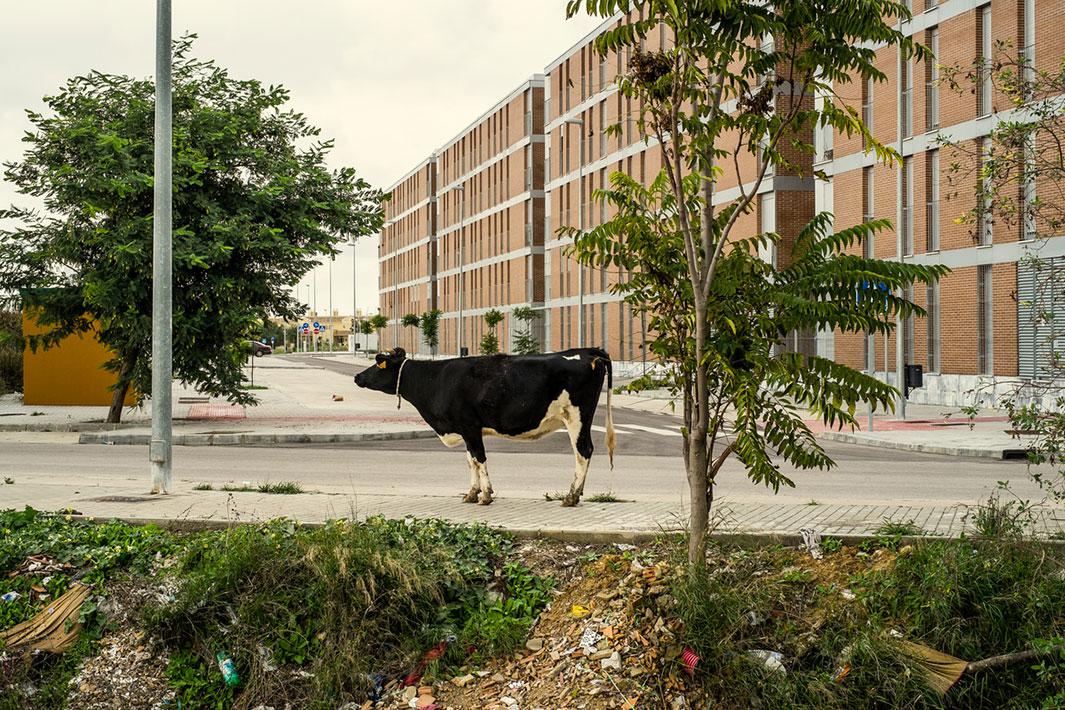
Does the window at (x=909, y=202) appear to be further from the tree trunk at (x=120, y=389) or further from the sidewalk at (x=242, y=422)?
the tree trunk at (x=120, y=389)

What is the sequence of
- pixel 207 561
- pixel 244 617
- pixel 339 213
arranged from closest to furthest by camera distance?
pixel 244 617 → pixel 207 561 → pixel 339 213

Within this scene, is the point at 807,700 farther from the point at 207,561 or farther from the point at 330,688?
the point at 207,561

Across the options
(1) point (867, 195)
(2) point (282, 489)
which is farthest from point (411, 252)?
(2) point (282, 489)

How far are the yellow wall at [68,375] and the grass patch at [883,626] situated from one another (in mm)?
25539

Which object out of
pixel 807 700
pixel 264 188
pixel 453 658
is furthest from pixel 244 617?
pixel 264 188

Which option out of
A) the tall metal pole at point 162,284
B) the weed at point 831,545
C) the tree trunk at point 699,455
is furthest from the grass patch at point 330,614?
the tall metal pole at point 162,284

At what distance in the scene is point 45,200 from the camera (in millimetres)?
21734

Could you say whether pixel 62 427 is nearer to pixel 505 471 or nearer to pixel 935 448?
pixel 505 471

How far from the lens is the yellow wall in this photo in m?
28.9

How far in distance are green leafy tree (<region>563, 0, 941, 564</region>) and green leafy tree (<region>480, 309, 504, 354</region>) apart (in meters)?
40.7

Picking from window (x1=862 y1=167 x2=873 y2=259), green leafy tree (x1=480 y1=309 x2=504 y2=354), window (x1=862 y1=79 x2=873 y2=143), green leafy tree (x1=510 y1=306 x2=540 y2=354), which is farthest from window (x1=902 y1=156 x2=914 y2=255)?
green leafy tree (x1=480 y1=309 x2=504 y2=354)

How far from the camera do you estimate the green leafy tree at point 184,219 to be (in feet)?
68.7

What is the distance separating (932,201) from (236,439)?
74.2ft

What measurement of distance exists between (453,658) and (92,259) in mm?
18029
